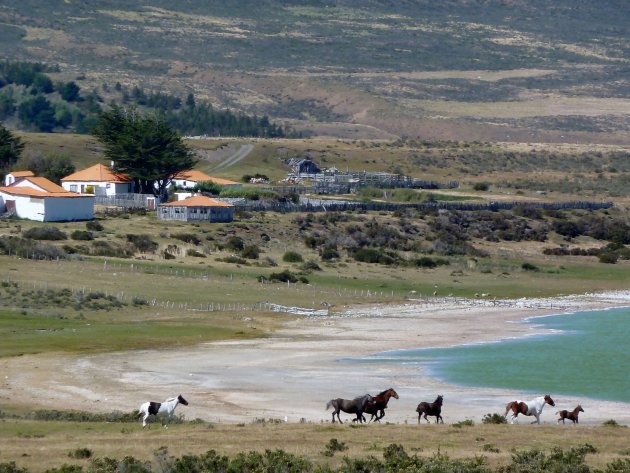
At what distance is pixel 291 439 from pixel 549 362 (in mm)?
18389

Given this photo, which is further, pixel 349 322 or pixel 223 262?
pixel 223 262

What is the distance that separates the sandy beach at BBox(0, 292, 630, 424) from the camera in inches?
1394

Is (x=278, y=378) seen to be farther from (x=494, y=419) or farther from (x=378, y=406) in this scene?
(x=494, y=419)

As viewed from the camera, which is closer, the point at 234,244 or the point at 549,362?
the point at 549,362

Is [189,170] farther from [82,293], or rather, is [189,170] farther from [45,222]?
[82,293]

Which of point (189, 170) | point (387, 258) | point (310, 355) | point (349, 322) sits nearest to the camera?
point (310, 355)

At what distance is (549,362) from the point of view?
45.2 meters

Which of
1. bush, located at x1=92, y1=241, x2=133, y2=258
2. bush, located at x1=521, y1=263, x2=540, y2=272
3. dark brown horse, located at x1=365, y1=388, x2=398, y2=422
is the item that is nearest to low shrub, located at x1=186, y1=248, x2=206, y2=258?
bush, located at x1=92, y1=241, x2=133, y2=258

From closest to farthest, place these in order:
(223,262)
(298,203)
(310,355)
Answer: (310,355)
(223,262)
(298,203)

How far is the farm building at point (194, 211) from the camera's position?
81750 mm

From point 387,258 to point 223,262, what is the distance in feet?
32.5

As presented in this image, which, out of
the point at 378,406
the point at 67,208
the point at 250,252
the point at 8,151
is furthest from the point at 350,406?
the point at 8,151

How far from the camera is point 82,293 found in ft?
181

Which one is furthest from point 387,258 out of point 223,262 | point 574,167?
point 574,167
